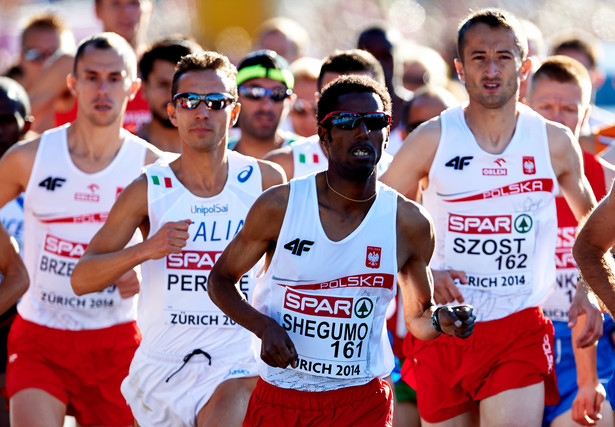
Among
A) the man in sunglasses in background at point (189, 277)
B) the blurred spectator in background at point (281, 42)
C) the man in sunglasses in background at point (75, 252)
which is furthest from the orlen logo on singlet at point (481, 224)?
the blurred spectator in background at point (281, 42)

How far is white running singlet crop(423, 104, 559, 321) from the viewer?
20.4ft

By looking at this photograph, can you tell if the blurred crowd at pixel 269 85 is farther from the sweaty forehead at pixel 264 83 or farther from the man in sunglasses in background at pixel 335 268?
the man in sunglasses in background at pixel 335 268

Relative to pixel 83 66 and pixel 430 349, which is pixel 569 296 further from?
pixel 83 66

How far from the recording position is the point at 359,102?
192 inches

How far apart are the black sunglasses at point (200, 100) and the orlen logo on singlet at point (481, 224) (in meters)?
1.39

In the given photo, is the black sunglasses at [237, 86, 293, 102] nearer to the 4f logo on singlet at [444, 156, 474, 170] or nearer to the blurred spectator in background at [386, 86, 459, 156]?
the blurred spectator in background at [386, 86, 459, 156]

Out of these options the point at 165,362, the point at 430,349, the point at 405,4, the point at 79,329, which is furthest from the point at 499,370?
the point at 405,4

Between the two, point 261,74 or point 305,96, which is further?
point 305,96

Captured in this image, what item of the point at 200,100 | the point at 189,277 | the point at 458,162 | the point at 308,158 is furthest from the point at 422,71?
the point at 189,277

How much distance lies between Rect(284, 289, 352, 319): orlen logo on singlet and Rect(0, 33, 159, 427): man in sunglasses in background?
189cm

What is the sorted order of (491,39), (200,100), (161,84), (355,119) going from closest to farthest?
(355,119), (200,100), (491,39), (161,84)

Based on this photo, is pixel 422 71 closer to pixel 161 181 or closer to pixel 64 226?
pixel 64 226

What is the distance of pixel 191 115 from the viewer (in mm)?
5949

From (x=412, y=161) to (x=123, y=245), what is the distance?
164 centimetres
